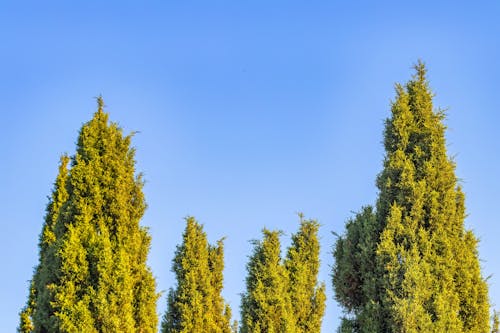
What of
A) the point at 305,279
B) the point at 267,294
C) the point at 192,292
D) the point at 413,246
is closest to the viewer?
the point at 413,246

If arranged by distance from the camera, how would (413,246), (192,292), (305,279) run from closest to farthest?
(413,246) → (192,292) → (305,279)

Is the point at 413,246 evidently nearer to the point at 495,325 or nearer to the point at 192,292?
the point at 495,325

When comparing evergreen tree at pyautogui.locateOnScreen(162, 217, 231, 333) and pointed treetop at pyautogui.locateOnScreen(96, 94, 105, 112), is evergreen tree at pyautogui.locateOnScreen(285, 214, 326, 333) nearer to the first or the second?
evergreen tree at pyautogui.locateOnScreen(162, 217, 231, 333)

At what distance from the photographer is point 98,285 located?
15.0 m

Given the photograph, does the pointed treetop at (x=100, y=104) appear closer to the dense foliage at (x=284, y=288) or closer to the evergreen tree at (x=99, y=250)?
the evergreen tree at (x=99, y=250)

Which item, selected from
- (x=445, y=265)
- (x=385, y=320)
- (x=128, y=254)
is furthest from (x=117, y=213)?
(x=445, y=265)

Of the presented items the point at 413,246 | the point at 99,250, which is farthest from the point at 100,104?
the point at 413,246

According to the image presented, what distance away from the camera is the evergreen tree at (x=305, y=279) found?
2627 cm

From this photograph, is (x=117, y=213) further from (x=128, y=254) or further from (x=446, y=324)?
(x=446, y=324)

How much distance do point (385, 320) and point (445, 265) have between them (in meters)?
2.08

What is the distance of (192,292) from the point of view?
25.0 m

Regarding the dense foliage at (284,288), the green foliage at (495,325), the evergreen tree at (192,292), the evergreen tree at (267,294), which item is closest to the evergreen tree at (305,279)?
the dense foliage at (284,288)

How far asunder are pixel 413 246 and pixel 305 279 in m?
12.6

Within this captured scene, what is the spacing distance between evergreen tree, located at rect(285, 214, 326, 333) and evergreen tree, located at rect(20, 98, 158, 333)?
35.4ft
